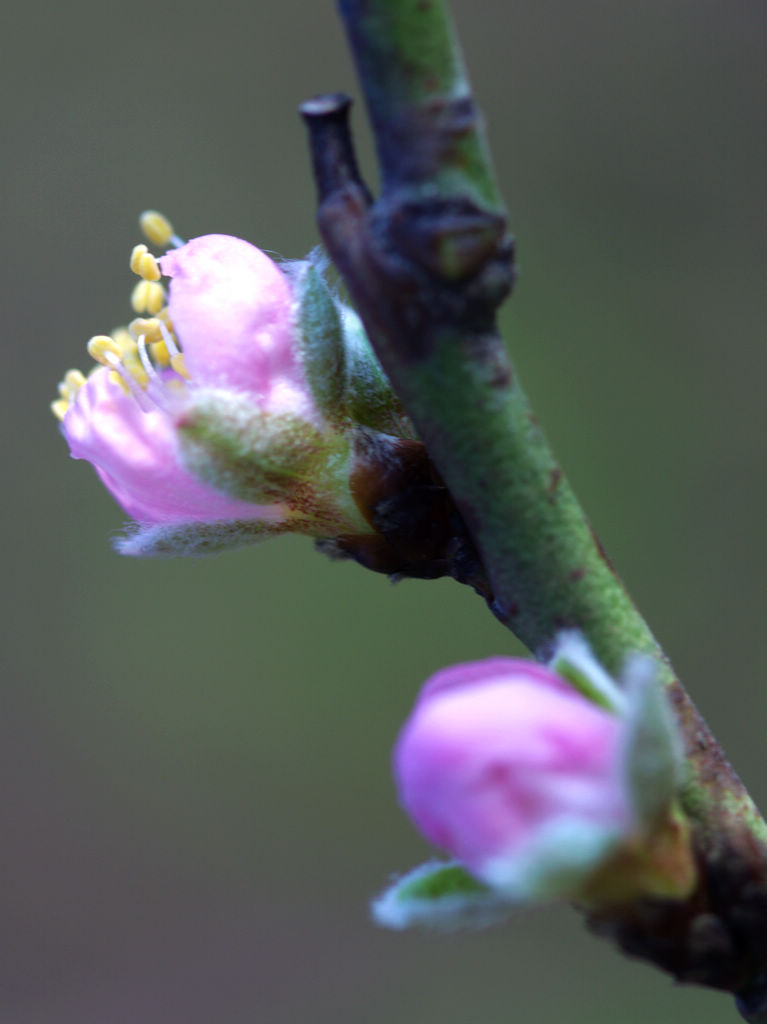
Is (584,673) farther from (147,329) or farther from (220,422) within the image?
(147,329)

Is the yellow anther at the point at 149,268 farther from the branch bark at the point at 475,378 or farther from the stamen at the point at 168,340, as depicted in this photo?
the branch bark at the point at 475,378

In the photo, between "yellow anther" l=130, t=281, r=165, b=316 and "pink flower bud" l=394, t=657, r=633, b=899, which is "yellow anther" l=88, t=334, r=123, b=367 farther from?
"pink flower bud" l=394, t=657, r=633, b=899

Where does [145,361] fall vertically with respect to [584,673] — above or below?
above

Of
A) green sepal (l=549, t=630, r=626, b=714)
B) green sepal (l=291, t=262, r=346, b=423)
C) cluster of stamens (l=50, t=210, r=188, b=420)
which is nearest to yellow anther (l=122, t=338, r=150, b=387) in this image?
cluster of stamens (l=50, t=210, r=188, b=420)

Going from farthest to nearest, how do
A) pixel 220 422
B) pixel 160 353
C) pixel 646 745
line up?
pixel 160 353 → pixel 220 422 → pixel 646 745

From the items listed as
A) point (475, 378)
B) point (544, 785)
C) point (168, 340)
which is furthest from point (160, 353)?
point (544, 785)

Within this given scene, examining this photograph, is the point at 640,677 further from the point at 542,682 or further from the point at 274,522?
the point at 274,522
